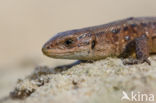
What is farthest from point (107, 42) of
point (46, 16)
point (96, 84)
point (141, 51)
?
point (46, 16)

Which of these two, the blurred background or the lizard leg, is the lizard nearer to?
the lizard leg

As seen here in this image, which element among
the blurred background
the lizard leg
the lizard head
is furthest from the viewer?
the blurred background

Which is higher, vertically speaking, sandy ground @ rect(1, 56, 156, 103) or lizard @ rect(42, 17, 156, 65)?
lizard @ rect(42, 17, 156, 65)

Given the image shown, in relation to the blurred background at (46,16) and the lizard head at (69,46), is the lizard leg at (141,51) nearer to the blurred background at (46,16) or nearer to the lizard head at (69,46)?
the lizard head at (69,46)

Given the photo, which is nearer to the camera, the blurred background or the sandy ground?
the sandy ground

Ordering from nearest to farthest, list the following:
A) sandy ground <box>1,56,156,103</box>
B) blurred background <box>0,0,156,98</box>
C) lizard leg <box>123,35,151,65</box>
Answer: sandy ground <box>1,56,156,103</box> < lizard leg <box>123,35,151,65</box> < blurred background <box>0,0,156,98</box>

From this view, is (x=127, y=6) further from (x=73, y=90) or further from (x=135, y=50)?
(x=73, y=90)

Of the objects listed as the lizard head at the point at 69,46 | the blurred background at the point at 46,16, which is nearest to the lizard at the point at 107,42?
the lizard head at the point at 69,46

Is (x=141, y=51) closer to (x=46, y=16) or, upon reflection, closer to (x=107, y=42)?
(x=107, y=42)

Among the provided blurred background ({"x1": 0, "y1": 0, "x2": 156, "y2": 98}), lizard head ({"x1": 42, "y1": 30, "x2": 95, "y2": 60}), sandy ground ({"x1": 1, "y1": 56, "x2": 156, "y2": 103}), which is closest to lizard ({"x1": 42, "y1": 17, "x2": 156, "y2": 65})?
lizard head ({"x1": 42, "y1": 30, "x2": 95, "y2": 60})
